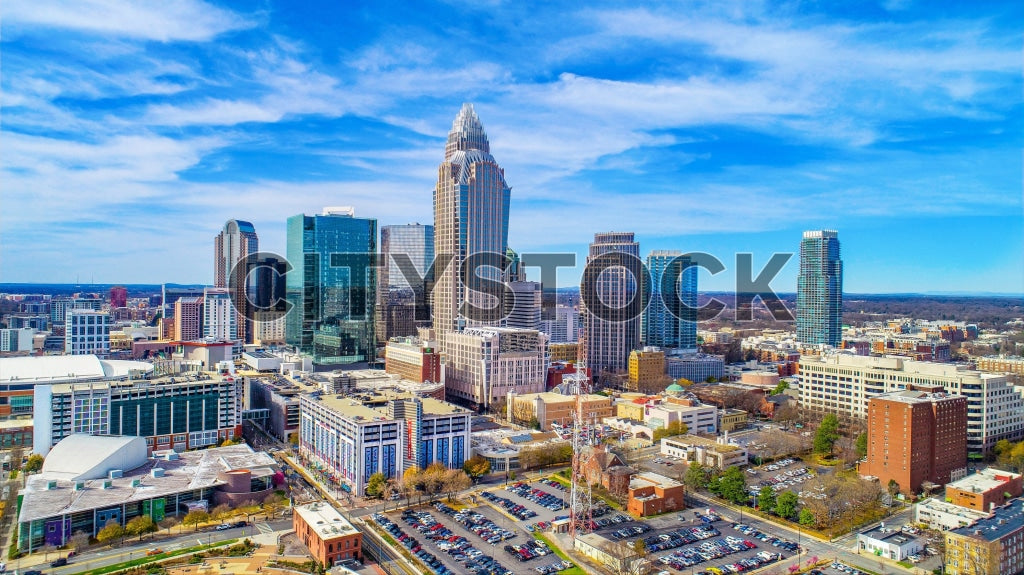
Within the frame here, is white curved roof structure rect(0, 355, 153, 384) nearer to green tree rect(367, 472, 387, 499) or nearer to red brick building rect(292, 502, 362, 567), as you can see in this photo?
green tree rect(367, 472, 387, 499)

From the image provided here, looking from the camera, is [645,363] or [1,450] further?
[645,363]

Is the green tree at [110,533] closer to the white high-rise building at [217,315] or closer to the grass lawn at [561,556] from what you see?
the grass lawn at [561,556]

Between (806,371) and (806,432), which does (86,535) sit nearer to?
(806,432)

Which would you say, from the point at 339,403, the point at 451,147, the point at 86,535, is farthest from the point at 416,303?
the point at 86,535

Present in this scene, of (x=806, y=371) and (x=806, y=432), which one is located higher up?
(x=806, y=371)

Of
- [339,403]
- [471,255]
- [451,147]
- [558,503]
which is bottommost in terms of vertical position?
[558,503]

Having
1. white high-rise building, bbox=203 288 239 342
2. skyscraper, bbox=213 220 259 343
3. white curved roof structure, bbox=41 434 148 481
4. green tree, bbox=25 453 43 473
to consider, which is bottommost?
green tree, bbox=25 453 43 473

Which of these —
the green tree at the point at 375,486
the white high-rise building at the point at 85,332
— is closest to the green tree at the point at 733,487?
the green tree at the point at 375,486

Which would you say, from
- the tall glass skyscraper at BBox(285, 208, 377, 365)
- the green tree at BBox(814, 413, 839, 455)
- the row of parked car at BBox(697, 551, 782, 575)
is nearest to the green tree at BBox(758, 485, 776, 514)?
the row of parked car at BBox(697, 551, 782, 575)
